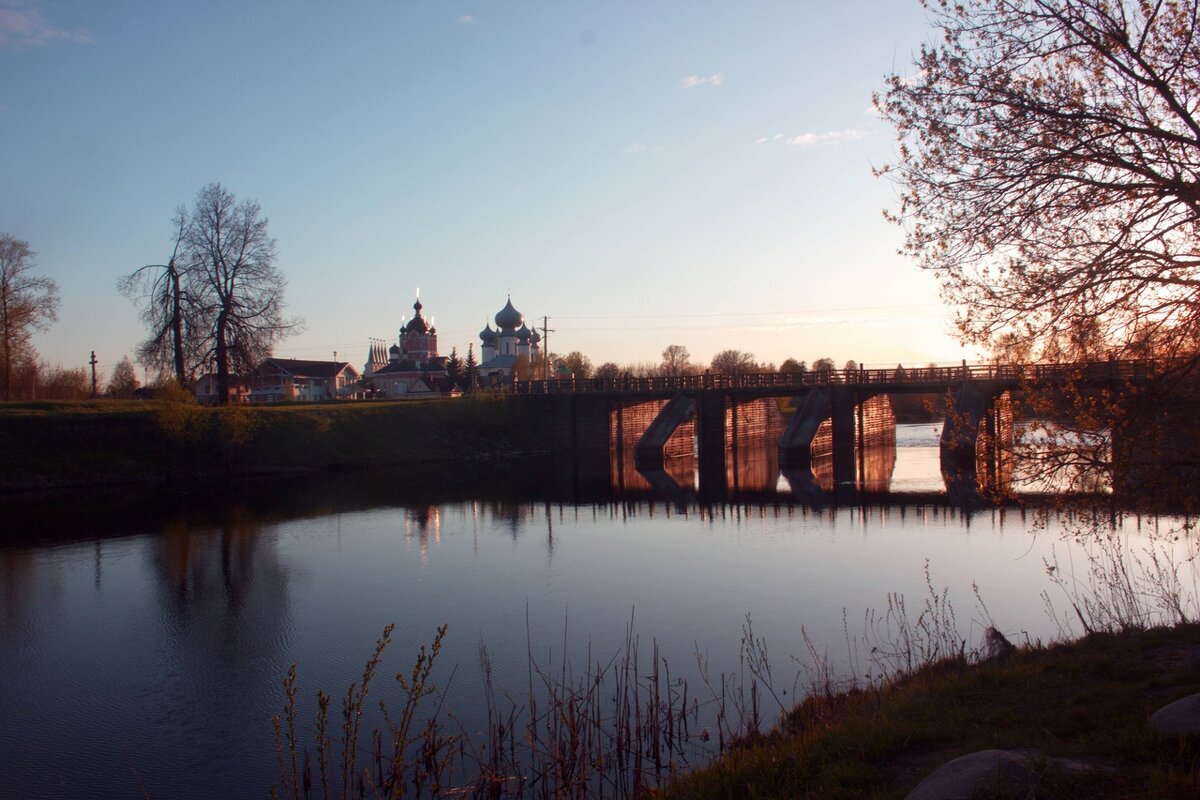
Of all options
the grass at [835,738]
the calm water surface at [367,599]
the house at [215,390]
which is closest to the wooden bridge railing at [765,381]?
the house at [215,390]

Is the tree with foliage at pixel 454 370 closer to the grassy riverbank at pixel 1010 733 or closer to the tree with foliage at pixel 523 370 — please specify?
the tree with foliage at pixel 523 370

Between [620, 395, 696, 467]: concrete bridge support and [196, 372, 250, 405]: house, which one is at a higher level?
[196, 372, 250, 405]: house

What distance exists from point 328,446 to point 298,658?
40548 mm

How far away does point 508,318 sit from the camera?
400ft

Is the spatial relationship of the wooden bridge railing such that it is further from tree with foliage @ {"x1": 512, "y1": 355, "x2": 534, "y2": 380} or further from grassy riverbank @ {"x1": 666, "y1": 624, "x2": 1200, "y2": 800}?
grassy riverbank @ {"x1": 666, "y1": 624, "x2": 1200, "y2": 800}

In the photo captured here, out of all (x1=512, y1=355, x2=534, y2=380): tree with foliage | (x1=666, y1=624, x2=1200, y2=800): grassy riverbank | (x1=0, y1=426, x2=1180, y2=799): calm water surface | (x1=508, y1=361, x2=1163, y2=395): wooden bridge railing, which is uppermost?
(x1=512, y1=355, x2=534, y2=380): tree with foliage

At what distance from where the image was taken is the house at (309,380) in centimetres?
9112

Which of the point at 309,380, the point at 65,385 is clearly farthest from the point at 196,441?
the point at 309,380

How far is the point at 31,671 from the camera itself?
1548cm

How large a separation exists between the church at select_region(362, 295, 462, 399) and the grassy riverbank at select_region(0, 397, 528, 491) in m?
33.9

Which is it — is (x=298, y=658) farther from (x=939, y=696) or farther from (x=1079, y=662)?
(x=1079, y=662)

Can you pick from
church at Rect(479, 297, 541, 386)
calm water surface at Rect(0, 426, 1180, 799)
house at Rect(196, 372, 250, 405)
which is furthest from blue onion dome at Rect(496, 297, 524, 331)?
calm water surface at Rect(0, 426, 1180, 799)

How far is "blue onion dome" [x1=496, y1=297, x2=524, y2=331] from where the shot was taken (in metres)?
122

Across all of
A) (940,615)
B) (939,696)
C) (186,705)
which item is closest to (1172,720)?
(939,696)
